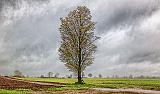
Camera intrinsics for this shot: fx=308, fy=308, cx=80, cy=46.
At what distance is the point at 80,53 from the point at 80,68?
4.10 m

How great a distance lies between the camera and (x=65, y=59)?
271 ft

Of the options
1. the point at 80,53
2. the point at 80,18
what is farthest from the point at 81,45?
the point at 80,18

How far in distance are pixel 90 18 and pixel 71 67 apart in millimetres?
14489

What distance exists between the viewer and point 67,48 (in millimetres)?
82750

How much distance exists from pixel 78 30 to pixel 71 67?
10.3m

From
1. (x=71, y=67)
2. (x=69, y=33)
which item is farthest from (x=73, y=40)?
(x=71, y=67)

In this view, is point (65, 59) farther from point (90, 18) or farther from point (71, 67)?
point (90, 18)

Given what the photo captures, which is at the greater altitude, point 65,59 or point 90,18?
point 90,18

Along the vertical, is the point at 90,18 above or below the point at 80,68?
above

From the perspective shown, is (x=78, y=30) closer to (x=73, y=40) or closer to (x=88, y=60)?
(x=73, y=40)

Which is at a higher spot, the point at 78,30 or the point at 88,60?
the point at 78,30

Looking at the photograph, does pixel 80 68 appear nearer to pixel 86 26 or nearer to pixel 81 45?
pixel 81 45

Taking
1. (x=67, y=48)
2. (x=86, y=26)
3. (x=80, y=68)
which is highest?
(x=86, y=26)

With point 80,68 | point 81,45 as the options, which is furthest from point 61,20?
point 80,68
